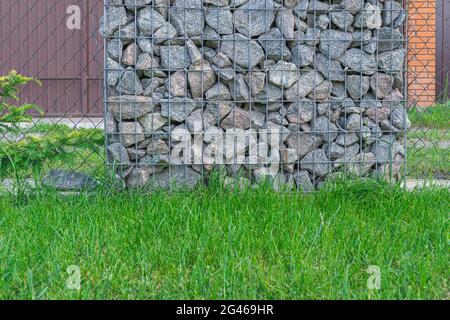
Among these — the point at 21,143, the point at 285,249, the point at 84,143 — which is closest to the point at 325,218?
the point at 285,249

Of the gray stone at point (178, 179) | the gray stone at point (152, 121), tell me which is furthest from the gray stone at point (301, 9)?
the gray stone at point (178, 179)

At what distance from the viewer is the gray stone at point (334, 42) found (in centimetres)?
381

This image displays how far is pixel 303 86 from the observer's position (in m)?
3.80

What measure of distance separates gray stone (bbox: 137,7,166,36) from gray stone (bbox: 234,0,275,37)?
0.43 meters

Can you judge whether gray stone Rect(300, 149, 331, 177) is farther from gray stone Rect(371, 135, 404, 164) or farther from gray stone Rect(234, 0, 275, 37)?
gray stone Rect(234, 0, 275, 37)

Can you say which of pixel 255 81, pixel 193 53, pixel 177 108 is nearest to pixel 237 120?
pixel 255 81

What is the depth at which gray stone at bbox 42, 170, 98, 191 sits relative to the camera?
3740 millimetres

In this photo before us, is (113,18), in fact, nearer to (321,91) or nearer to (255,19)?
(255,19)

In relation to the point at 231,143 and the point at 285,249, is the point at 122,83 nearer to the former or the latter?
the point at 231,143

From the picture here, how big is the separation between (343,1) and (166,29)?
3.38 ft

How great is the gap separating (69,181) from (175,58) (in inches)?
36.3

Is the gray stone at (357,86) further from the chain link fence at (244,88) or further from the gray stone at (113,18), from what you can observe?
the gray stone at (113,18)

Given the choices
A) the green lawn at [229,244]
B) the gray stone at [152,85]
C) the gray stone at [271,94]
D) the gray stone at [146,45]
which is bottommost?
the green lawn at [229,244]

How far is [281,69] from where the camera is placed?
377cm
